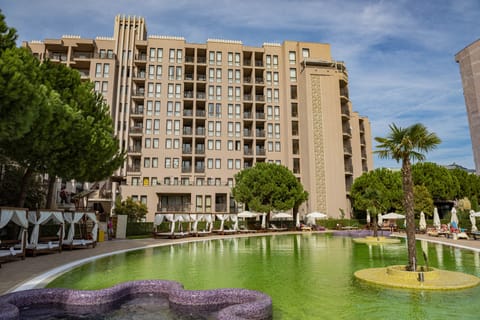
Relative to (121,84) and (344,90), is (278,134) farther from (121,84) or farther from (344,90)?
(121,84)

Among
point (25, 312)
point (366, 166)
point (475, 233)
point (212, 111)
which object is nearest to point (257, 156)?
point (212, 111)

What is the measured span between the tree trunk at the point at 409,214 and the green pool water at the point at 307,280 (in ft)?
5.88

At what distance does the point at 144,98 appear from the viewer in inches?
2004

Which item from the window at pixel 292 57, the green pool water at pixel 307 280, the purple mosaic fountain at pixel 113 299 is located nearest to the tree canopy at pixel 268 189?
the window at pixel 292 57

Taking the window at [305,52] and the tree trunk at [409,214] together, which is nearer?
the tree trunk at [409,214]

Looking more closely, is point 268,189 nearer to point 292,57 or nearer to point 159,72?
point 292,57

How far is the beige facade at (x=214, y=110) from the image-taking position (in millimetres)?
49406

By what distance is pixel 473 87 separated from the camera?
6706 centimetres

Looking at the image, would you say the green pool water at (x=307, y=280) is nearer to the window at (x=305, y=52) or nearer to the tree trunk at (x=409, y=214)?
the tree trunk at (x=409, y=214)

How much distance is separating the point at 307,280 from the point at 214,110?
43.5m

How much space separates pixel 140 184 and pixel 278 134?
23.6 metres

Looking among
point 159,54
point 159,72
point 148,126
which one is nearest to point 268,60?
point 159,54

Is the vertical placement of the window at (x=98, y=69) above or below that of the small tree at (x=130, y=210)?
above

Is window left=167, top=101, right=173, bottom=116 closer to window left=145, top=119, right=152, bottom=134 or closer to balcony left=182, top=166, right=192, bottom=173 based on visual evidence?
window left=145, top=119, right=152, bottom=134
